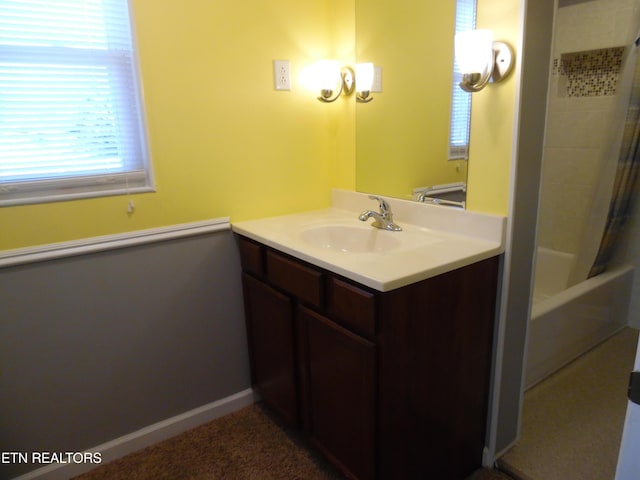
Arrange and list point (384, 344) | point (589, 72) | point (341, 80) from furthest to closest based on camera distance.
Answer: point (589, 72) < point (341, 80) < point (384, 344)

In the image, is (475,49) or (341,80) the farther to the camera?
(341,80)

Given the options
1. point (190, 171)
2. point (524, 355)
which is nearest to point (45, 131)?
point (190, 171)

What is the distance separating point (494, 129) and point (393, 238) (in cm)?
51

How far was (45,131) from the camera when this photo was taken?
142cm

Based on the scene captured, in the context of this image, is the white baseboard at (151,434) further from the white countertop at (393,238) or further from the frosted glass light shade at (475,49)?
the frosted glass light shade at (475,49)

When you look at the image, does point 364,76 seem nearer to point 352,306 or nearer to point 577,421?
point 352,306

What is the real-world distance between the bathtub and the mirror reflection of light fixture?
1249 mm

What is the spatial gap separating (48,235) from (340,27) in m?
1.44

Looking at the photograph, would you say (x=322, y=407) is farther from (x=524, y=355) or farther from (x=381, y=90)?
(x=381, y=90)

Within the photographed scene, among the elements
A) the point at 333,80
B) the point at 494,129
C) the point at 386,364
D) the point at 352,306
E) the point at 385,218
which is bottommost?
the point at 386,364

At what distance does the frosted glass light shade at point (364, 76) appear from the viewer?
6.00ft

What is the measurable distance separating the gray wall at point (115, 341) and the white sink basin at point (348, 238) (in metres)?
0.36

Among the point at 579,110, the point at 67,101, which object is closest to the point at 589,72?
the point at 579,110

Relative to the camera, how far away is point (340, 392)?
1402 millimetres
